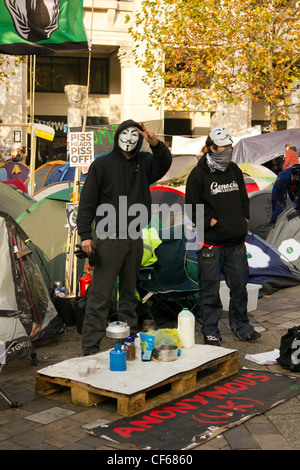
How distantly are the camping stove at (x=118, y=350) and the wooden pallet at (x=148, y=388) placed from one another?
22cm

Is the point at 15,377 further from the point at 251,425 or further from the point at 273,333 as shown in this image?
the point at 273,333

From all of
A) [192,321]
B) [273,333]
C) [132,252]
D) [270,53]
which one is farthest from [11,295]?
[270,53]

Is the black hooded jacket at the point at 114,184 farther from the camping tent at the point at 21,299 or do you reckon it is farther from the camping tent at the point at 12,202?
the camping tent at the point at 12,202

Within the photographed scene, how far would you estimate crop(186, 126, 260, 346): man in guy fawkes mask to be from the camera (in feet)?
19.0

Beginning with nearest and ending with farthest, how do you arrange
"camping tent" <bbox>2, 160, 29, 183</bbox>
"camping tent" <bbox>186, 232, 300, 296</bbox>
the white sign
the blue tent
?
the white sign < "camping tent" <bbox>186, 232, 300, 296</bbox> < "camping tent" <bbox>2, 160, 29, 183</bbox> < the blue tent

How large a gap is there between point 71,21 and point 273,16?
14636 mm

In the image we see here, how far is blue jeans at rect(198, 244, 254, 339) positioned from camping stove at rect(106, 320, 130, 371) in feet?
4.69

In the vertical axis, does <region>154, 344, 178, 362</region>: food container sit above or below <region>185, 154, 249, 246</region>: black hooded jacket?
below

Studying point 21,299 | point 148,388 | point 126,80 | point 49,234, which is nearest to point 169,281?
point 21,299

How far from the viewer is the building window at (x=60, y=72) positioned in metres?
29.9

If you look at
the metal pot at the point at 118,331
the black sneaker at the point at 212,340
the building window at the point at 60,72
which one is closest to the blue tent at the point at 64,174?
the black sneaker at the point at 212,340

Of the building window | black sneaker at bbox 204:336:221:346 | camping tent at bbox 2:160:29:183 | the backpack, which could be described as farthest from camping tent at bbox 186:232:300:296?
the building window

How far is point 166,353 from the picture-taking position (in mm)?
4719

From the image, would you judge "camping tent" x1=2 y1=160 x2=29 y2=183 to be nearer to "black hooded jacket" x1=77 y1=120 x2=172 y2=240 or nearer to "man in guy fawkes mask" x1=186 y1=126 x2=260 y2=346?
"man in guy fawkes mask" x1=186 y1=126 x2=260 y2=346
